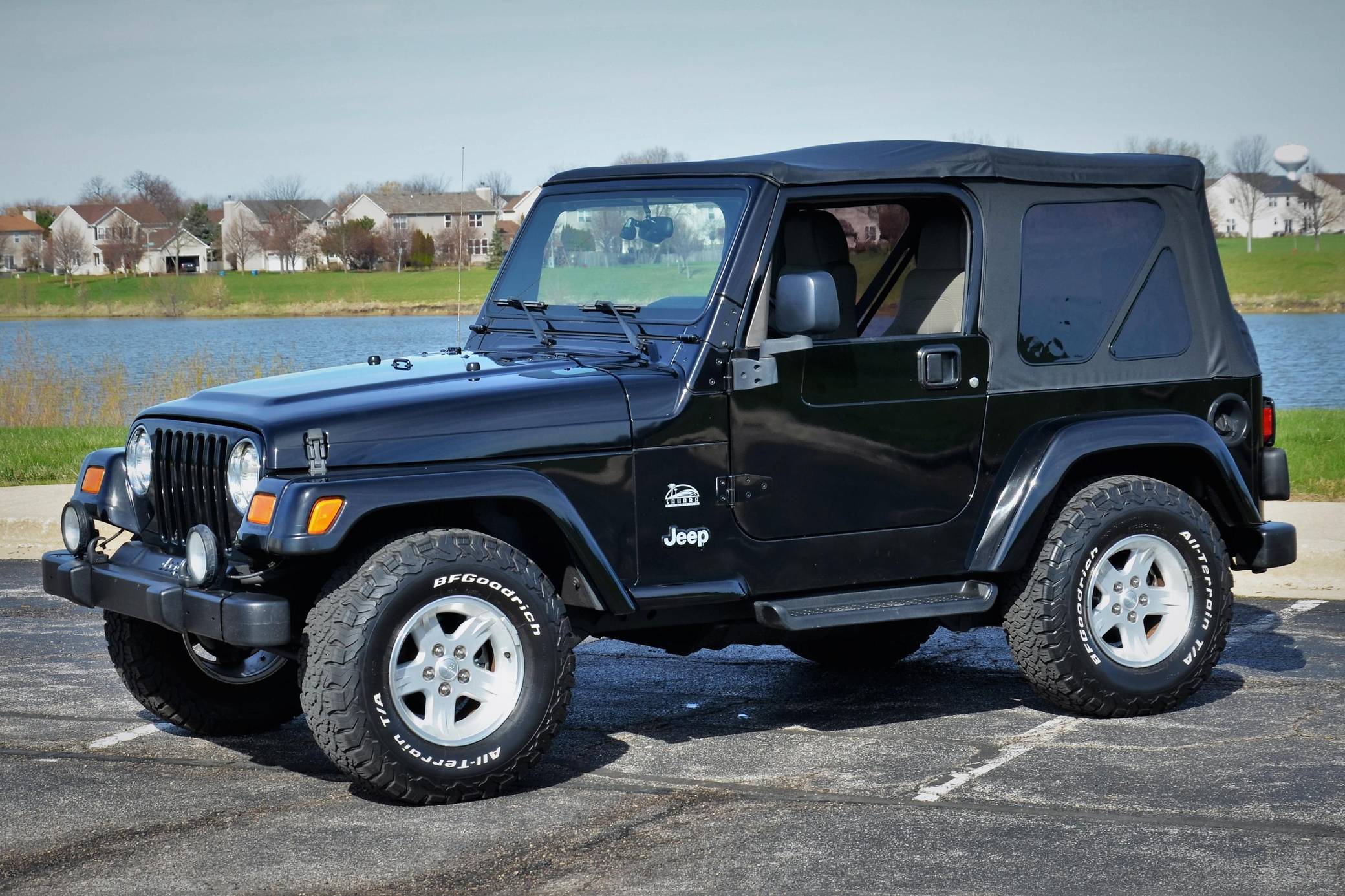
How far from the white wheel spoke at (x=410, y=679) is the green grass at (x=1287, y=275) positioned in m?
43.3

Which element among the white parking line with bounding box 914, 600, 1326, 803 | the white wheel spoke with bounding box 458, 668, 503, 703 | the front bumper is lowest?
the white parking line with bounding box 914, 600, 1326, 803

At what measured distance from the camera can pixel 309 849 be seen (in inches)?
187

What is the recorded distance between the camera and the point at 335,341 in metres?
31.4

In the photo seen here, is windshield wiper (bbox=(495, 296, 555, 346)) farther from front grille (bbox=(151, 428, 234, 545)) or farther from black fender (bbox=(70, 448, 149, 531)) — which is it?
black fender (bbox=(70, 448, 149, 531))

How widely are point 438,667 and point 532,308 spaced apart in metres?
1.78

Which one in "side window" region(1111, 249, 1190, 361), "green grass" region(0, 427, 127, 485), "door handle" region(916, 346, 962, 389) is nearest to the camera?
"door handle" region(916, 346, 962, 389)

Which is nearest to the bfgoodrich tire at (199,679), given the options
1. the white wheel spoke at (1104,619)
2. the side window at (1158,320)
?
the white wheel spoke at (1104,619)

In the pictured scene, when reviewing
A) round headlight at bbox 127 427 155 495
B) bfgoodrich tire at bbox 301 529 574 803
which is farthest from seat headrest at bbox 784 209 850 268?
round headlight at bbox 127 427 155 495

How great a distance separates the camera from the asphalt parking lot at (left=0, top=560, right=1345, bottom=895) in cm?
450

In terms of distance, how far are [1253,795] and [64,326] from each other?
148 feet

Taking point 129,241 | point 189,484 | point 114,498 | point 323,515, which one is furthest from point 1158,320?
point 129,241

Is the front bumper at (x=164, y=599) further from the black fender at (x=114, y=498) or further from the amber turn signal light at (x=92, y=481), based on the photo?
the amber turn signal light at (x=92, y=481)

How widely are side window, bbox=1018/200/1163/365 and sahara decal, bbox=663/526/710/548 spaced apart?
1.50 meters

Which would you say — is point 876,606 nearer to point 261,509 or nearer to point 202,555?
point 261,509
